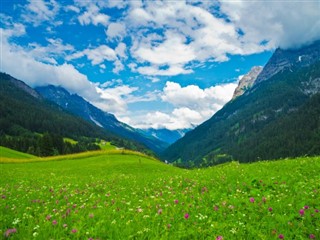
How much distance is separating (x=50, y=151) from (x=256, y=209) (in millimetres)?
146515

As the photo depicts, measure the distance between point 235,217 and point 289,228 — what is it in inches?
61.3

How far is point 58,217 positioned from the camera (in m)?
8.22

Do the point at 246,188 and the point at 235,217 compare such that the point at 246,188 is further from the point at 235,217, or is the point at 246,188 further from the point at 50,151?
the point at 50,151

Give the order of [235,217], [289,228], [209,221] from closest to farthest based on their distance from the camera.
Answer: [289,228]
[209,221]
[235,217]

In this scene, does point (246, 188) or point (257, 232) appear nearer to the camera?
point (257, 232)

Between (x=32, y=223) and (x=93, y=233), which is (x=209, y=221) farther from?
(x=32, y=223)

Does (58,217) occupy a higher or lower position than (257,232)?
lower

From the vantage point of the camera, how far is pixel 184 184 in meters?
15.7

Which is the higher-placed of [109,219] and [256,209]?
[256,209]

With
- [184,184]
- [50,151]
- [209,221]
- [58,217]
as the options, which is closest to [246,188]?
[184,184]

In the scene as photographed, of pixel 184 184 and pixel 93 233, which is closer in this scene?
pixel 93 233

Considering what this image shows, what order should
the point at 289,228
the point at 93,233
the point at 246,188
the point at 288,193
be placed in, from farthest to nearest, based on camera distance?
the point at 246,188 < the point at 288,193 < the point at 289,228 < the point at 93,233

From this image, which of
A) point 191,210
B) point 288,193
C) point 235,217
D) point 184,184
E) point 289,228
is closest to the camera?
point 289,228

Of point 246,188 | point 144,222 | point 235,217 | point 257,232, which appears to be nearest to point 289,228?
point 257,232
